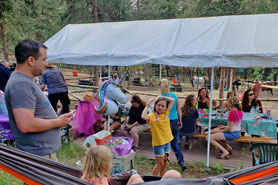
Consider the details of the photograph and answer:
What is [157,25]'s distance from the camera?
5320 millimetres

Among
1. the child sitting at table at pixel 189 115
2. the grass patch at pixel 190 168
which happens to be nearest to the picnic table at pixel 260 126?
the child sitting at table at pixel 189 115

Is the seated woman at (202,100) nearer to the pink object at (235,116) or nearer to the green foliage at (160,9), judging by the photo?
the pink object at (235,116)

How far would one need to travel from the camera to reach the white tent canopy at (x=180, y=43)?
3.75 meters

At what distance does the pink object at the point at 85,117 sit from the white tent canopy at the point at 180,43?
3.98ft

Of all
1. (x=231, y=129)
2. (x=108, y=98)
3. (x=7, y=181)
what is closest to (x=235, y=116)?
(x=231, y=129)

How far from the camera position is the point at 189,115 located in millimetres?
5113

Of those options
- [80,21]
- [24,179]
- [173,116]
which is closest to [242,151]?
[173,116]

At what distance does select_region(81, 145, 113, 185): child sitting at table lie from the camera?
207cm

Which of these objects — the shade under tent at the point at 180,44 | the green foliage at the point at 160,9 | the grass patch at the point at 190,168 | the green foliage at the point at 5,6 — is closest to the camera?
the shade under tent at the point at 180,44

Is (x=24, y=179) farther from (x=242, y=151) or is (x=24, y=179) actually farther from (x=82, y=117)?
(x=242, y=151)

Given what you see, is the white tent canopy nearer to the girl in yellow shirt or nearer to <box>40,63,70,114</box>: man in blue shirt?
<box>40,63,70,114</box>: man in blue shirt

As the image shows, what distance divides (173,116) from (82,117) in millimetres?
2428

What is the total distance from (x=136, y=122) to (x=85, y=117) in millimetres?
1246

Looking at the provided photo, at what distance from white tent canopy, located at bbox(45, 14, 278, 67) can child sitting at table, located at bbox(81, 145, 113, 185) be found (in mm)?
2248
